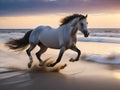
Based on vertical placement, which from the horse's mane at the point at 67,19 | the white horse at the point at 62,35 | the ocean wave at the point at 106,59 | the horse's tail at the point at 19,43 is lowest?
the ocean wave at the point at 106,59

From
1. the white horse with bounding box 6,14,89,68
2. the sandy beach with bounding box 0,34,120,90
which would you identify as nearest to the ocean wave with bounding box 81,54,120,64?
the sandy beach with bounding box 0,34,120,90

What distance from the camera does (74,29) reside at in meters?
7.65

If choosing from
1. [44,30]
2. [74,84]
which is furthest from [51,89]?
[44,30]

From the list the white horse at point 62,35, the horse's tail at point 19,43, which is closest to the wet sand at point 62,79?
the white horse at point 62,35

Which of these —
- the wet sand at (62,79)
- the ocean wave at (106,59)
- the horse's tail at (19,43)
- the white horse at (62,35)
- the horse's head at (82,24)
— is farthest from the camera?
the ocean wave at (106,59)

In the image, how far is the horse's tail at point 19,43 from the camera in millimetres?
9609

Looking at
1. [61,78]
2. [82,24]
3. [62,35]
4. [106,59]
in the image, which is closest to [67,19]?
[62,35]

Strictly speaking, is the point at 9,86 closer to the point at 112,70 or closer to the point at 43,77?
the point at 43,77

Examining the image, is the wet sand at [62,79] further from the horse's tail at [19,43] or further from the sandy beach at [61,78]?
the horse's tail at [19,43]

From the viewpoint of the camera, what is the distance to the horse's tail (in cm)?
961

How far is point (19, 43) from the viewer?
9688mm

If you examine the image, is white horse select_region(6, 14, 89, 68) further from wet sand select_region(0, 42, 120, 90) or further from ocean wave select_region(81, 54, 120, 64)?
ocean wave select_region(81, 54, 120, 64)

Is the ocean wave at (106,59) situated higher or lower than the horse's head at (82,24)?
lower

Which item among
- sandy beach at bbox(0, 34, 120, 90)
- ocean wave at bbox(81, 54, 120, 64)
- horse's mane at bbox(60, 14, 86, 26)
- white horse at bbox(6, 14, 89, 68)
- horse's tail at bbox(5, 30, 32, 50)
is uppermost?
horse's mane at bbox(60, 14, 86, 26)
